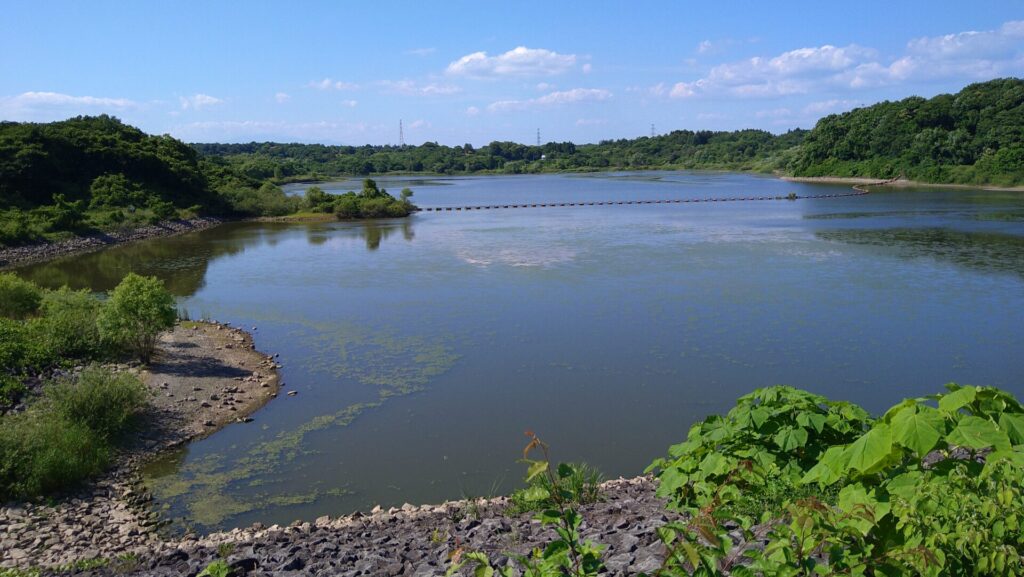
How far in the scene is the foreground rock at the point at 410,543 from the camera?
595 centimetres

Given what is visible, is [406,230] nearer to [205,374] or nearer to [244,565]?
[205,374]

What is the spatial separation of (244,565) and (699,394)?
372 inches

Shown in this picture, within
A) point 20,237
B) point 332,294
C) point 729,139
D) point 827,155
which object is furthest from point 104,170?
point 729,139

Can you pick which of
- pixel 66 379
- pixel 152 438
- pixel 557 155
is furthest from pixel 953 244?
pixel 557 155

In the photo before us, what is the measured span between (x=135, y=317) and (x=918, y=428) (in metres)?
15.7

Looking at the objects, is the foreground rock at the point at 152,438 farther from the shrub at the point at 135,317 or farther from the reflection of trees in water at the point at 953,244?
the reflection of trees in water at the point at 953,244

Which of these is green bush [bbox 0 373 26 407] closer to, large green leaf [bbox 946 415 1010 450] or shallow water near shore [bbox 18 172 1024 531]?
shallow water near shore [bbox 18 172 1024 531]

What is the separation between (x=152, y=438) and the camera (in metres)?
12.2

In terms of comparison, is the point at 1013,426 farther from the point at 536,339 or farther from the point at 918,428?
the point at 536,339

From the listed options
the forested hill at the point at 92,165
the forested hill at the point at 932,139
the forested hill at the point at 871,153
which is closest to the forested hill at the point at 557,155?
the forested hill at the point at 871,153

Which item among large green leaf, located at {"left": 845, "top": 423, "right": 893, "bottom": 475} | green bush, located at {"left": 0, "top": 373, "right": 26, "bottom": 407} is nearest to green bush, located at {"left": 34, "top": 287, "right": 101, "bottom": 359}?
green bush, located at {"left": 0, "top": 373, "right": 26, "bottom": 407}

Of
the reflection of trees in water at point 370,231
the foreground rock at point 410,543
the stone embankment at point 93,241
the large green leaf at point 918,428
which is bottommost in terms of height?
the reflection of trees in water at point 370,231

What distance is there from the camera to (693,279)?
25438 millimetres

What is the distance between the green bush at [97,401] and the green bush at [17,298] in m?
6.97
